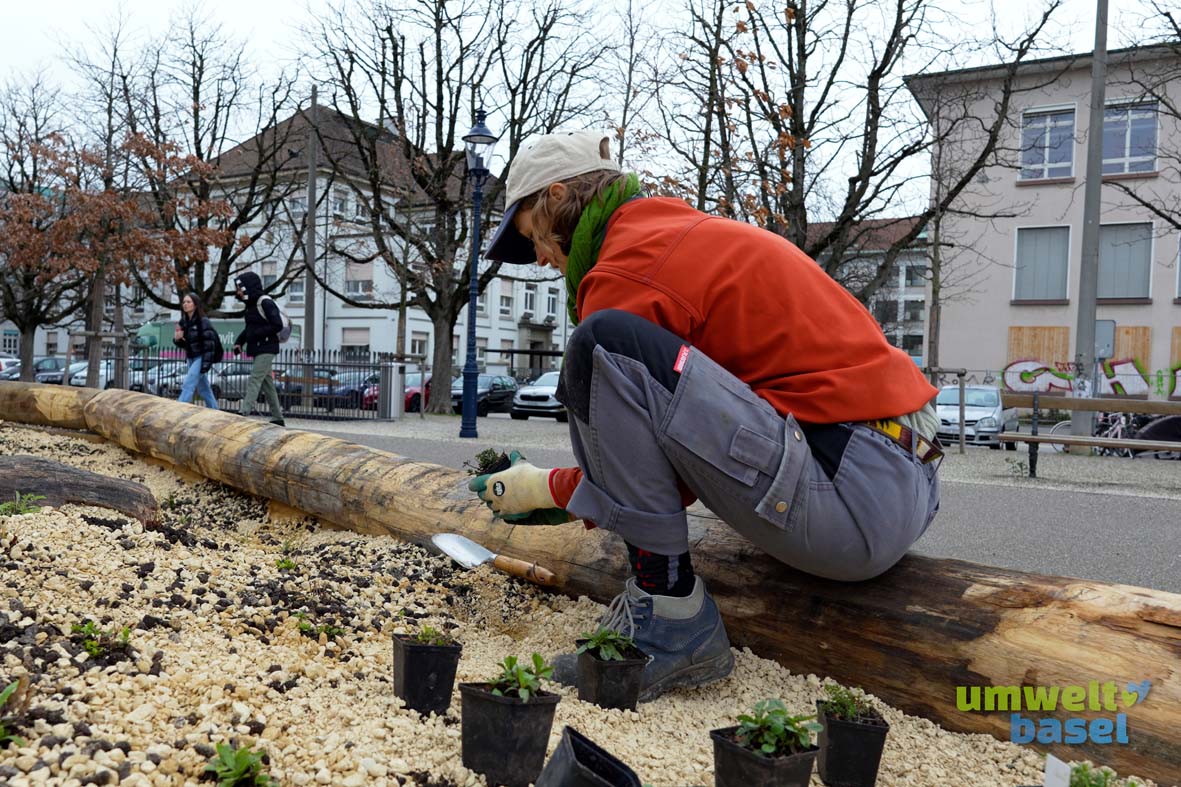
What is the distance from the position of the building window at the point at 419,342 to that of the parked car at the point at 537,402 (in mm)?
18949

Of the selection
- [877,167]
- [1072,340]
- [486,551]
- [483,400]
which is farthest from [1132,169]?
[486,551]

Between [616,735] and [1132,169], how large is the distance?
2952cm

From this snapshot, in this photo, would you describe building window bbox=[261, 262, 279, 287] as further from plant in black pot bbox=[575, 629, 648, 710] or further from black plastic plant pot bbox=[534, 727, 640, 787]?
black plastic plant pot bbox=[534, 727, 640, 787]

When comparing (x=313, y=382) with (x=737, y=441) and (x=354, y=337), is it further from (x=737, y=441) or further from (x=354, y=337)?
(x=354, y=337)

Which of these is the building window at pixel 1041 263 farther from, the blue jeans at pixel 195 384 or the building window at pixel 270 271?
the building window at pixel 270 271

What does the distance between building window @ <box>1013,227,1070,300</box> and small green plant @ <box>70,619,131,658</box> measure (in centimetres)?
2857

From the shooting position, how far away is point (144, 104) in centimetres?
2627

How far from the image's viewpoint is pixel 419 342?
4178cm

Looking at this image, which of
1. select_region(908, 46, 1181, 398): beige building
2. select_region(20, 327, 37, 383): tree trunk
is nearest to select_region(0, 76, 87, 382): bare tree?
select_region(20, 327, 37, 383): tree trunk

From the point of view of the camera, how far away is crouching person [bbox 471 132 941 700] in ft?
6.07

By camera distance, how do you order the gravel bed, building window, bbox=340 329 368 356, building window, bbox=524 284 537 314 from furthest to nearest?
1. building window, bbox=524 284 537 314
2. building window, bbox=340 329 368 356
3. the gravel bed

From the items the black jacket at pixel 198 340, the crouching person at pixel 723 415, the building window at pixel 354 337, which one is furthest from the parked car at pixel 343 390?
the building window at pixel 354 337

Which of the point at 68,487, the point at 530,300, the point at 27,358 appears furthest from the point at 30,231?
the point at 530,300

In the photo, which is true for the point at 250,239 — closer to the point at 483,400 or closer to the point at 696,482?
the point at 483,400
